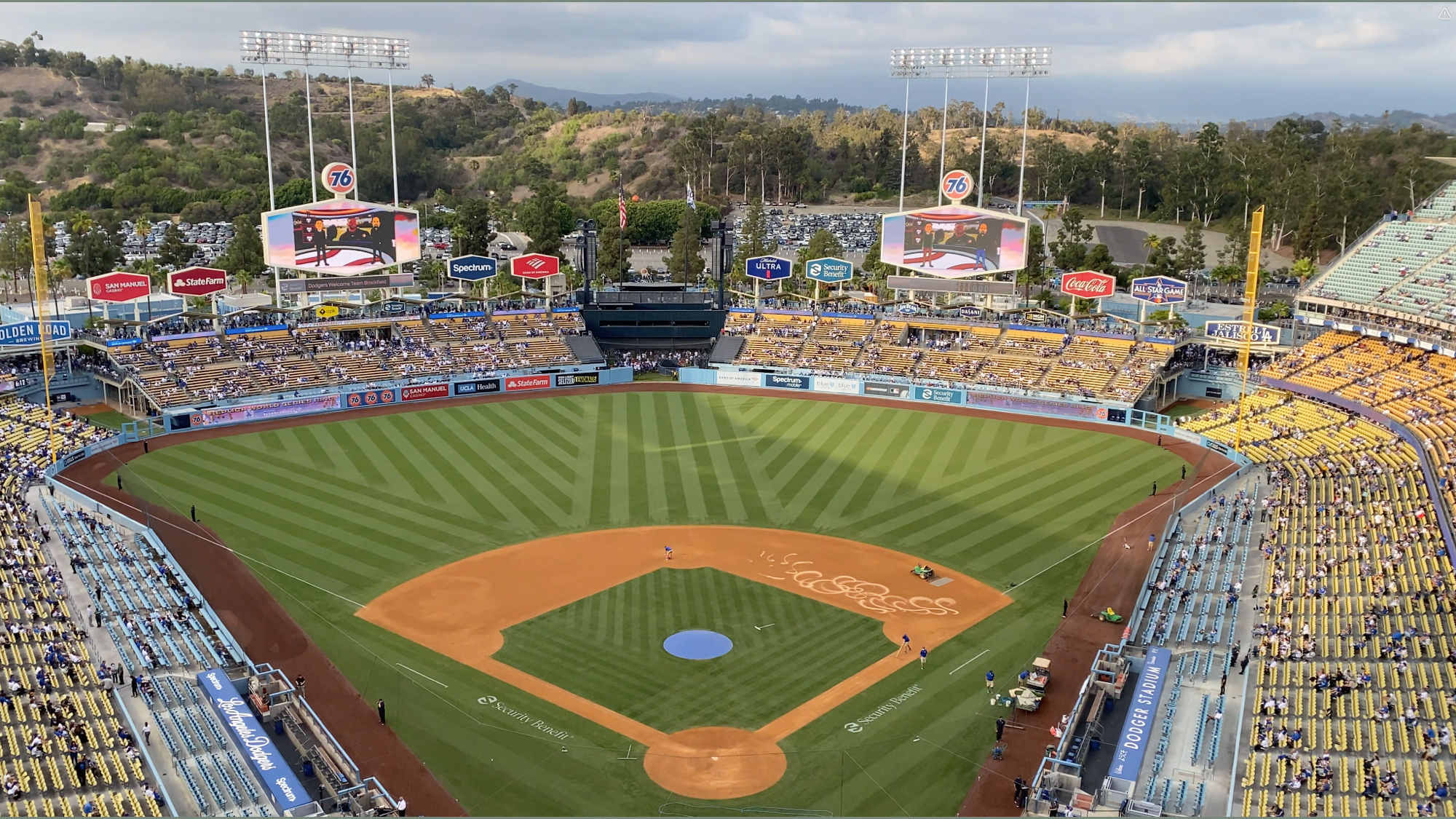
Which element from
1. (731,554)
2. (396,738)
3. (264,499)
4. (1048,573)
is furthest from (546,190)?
(396,738)

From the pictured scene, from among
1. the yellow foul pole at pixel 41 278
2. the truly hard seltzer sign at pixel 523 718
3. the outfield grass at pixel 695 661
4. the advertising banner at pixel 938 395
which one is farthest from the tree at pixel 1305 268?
the yellow foul pole at pixel 41 278

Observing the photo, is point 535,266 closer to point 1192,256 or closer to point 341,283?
point 341,283

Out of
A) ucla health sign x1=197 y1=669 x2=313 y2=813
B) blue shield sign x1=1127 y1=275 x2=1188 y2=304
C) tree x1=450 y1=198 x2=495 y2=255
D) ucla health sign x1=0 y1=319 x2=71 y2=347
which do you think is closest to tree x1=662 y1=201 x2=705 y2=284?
tree x1=450 y1=198 x2=495 y2=255

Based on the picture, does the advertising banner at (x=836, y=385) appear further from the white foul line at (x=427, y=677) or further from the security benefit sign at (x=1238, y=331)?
the white foul line at (x=427, y=677)

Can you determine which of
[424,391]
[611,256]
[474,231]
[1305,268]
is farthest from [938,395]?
[474,231]

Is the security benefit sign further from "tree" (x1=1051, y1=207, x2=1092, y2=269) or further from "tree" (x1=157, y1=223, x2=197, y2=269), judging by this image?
"tree" (x1=157, y1=223, x2=197, y2=269)
